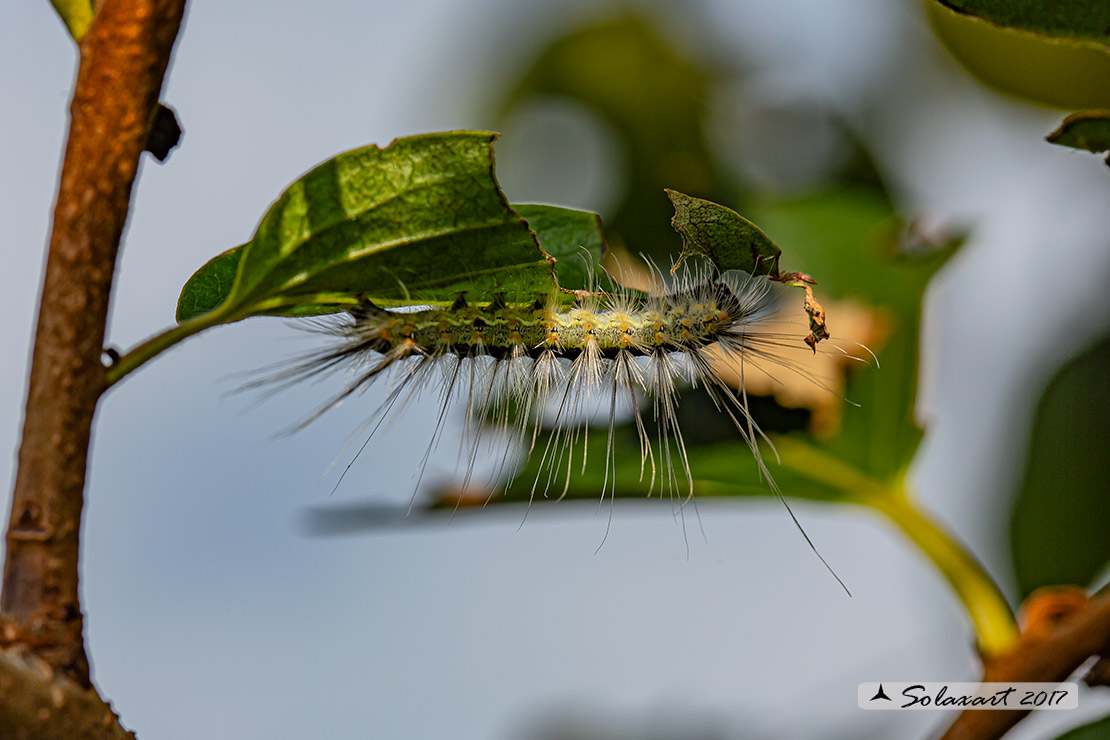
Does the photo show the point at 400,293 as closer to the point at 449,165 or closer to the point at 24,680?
the point at 449,165

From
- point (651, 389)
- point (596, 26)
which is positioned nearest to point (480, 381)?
point (651, 389)

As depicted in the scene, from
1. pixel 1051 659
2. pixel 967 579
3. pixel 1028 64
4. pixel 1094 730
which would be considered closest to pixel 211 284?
pixel 1051 659

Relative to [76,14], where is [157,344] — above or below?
below

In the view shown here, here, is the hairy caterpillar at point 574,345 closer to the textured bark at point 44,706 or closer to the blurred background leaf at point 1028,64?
the textured bark at point 44,706

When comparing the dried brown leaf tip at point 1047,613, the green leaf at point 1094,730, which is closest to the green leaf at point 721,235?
the dried brown leaf tip at point 1047,613

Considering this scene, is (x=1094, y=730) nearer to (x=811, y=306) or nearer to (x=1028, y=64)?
(x=811, y=306)
